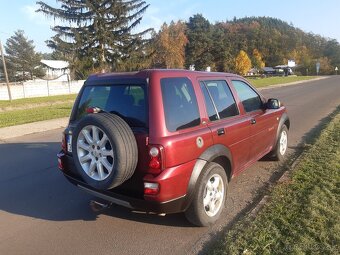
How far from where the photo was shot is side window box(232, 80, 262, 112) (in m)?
5.03

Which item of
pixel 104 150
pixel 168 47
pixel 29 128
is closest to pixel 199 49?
pixel 168 47

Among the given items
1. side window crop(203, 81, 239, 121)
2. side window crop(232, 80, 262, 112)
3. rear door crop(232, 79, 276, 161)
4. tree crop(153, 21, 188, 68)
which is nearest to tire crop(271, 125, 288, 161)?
rear door crop(232, 79, 276, 161)

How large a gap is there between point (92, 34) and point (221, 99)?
40235 mm

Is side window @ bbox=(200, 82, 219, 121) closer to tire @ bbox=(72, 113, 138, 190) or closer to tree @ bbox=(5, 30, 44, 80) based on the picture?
tire @ bbox=(72, 113, 138, 190)

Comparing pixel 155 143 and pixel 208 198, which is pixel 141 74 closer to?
pixel 155 143

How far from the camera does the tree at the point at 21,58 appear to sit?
84.5 meters

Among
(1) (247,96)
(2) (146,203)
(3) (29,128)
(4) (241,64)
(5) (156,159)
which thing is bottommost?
(3) (29,128)

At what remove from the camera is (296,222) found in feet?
12.7

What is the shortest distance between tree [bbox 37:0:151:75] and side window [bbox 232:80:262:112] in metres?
38.3

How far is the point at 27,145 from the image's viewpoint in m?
8.95

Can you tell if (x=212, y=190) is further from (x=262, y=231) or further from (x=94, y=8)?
(x=94, y=8)

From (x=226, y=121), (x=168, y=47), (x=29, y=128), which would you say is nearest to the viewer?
(x=226, y=121)

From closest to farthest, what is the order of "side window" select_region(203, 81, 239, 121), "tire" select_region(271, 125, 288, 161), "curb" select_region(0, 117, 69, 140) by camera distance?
1. "side window" select_region(203, 81, 239, 121)
2. "tire" select_region(271, 125, 288, 161)
3. "curb" select_region(0, 117, 69, 140)

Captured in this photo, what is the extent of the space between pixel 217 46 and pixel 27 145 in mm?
68629
